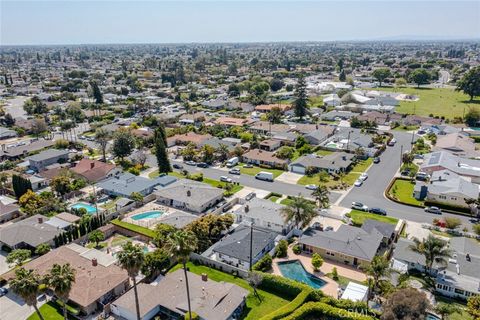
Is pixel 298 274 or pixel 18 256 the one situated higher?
pixel 18 256

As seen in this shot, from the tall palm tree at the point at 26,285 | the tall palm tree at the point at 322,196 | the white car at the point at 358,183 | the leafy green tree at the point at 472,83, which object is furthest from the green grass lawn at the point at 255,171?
the leafy green tree at the point at 472,83

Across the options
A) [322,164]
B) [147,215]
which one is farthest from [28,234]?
[322,164]

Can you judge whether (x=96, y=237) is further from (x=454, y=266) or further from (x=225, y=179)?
(x=454, y=266)

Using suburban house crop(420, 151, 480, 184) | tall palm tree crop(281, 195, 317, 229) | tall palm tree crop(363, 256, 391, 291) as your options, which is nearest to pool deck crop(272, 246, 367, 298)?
tall palm tree crop(281, 195, 317, 229)

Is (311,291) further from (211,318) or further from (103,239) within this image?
(103,239)

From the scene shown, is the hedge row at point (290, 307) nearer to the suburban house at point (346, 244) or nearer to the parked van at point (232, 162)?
the suburban house at point (346, 244)

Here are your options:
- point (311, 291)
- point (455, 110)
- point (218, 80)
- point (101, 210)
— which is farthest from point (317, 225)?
point (218, 80)
